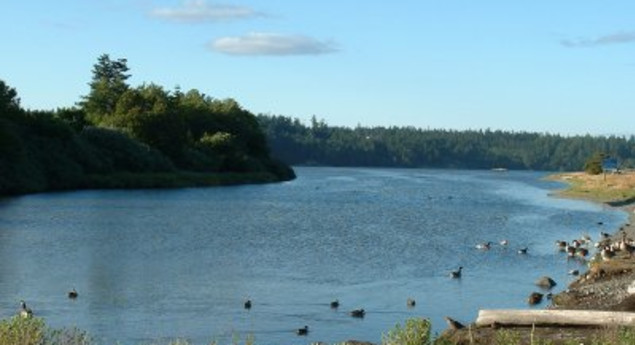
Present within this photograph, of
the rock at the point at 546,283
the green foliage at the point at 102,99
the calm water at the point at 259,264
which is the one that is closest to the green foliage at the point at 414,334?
the calm water at the point at 259,264

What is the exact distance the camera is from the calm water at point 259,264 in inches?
1095

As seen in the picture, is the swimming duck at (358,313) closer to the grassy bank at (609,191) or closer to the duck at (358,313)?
the duck at (358,313)

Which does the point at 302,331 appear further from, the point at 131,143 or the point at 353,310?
the point at 131,143

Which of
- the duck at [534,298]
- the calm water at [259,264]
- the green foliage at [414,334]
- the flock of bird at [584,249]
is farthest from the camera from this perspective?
the flock of bird at [584,249]

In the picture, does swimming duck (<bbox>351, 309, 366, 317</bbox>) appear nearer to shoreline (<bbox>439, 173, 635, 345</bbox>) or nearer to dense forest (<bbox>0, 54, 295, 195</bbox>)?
shoreline (<bbox>439, 173, 635, 345</bbox>)

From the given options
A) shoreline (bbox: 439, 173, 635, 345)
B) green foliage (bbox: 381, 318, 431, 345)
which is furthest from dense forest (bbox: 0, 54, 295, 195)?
green foliage (bbox: 381, 318, 431, 345)

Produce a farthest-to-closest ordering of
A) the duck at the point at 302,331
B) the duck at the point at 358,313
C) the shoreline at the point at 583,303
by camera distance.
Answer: the duck at the point at 358,313, the duck at the point at 302,331, the shoreline at the point at 583,303

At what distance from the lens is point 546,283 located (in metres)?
36.1

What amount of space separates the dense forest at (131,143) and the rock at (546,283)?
5818 cm

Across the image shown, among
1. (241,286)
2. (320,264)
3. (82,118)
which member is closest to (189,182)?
(82,118)

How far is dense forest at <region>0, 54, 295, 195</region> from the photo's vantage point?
3681 inches

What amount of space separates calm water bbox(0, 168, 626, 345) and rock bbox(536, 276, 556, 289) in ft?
1.12

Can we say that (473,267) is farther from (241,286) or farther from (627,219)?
(627,219)

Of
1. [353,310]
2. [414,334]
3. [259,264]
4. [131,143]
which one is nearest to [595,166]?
[131,143]
